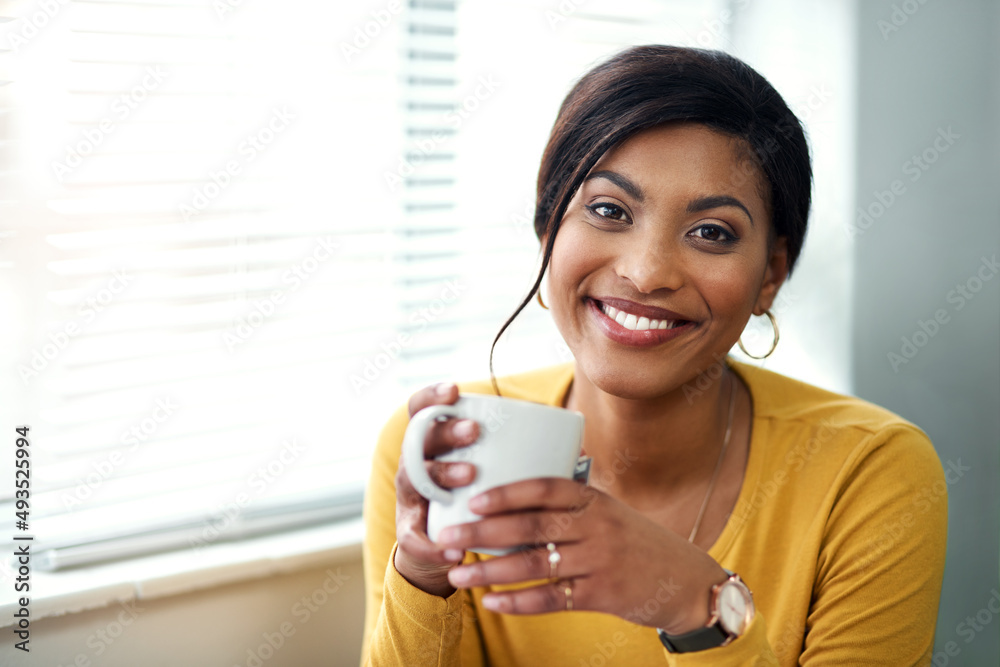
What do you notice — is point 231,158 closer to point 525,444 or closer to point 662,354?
point 662,354

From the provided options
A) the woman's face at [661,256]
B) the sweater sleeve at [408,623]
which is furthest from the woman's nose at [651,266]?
the sweater sleeve at [408,623]


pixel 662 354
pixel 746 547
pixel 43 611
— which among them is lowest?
pixel 43 611

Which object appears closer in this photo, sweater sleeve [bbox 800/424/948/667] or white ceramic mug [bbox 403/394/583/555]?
white ceramic mug [bbox 403/394/583/555]

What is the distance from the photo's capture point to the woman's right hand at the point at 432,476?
2.32 feet

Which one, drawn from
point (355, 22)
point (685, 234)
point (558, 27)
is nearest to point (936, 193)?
point (685, 234)

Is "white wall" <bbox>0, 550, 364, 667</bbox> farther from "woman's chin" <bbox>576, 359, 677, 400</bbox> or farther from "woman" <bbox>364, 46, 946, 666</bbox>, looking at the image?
"woman's chin" <bbox>576, 359, 677, 400</bbox>

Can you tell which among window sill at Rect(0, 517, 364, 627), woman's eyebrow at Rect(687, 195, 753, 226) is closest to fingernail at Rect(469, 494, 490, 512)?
woman's eyebrow at Rect(687, 195, 753, 226)

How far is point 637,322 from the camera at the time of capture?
3.47 ft

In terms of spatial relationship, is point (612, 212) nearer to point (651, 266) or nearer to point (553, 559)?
point (651, 266)

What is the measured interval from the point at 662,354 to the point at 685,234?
0.16 meters

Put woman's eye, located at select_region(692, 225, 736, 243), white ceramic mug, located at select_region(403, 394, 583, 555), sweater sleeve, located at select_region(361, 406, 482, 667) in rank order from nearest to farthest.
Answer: white ceramic mug, located at select_region(403, 394, 583, 555) < sweater sleeve, located at select_region(361, 406, 482, 667) < woman's eye, located at select_region(692, 225, 736, 243)

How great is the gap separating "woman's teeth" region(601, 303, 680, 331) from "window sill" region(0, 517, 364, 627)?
2.17ft

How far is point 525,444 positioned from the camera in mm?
706

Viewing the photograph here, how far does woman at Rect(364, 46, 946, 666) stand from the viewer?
1.03 metres
